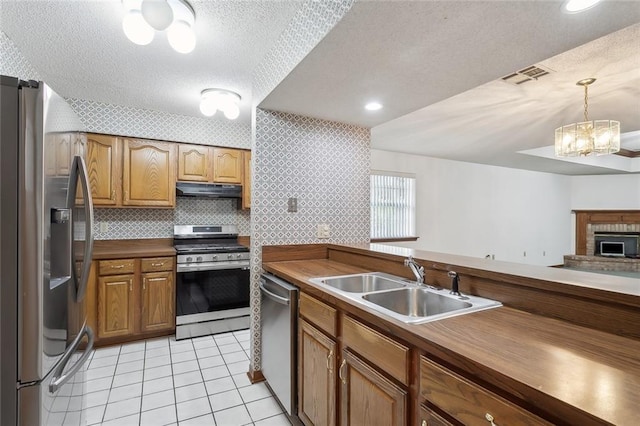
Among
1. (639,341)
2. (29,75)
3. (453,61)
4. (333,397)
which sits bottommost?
(333,397)

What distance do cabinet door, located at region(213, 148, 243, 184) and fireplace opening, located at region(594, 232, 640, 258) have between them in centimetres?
904

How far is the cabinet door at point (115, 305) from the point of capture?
2.87m

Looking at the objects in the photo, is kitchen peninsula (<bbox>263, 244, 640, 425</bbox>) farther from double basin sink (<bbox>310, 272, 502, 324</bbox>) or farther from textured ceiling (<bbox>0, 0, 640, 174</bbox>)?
textured ceiling (<bbox>0, 0, 640, 174</bbox>)

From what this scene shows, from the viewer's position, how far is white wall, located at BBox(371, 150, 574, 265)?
5.50m

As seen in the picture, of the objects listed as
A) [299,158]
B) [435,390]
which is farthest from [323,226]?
[435,390]

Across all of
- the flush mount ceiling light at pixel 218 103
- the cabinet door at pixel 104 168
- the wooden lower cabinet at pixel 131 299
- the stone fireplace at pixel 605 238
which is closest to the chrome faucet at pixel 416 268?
the flush mount ceiling light at pixel 218 103

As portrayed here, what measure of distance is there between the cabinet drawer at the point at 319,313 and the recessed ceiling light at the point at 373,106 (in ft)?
4.70

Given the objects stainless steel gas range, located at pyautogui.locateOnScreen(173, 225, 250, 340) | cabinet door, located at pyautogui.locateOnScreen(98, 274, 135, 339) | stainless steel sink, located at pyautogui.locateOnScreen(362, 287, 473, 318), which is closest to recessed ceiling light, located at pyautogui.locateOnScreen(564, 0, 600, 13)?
stainless steel sink, located at pyautogui.locateOnScreen(362, 287, 473, 318)

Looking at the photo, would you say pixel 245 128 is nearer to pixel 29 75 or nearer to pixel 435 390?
pixel 29 75

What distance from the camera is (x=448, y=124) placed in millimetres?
3654

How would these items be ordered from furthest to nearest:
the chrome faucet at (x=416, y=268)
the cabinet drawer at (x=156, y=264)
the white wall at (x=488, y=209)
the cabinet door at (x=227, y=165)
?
1. the white wall at (x=488, y=209)
2. the cabinet door at (x=227, y=165)
3. the cabinet drawer at (x=156, y=264)
4. the chrome faucet at (x=416, y=268)

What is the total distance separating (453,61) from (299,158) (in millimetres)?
1298

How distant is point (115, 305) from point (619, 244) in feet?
33.5

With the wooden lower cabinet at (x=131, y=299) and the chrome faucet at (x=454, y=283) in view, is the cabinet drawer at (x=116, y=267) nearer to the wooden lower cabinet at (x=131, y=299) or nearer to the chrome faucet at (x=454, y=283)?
the wooden lower cabinet at (x=131, y=299)
